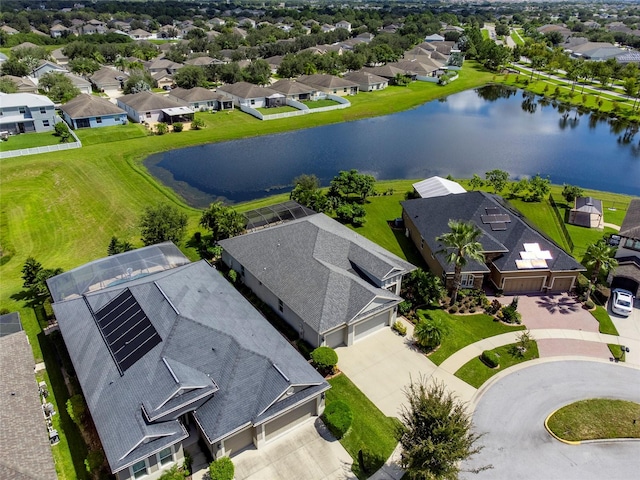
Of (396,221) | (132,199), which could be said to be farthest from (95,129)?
(396,221)

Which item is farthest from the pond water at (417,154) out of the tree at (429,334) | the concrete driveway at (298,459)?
the concrete driveway at (298,459)

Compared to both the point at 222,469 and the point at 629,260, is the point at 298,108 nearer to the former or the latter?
the point at 629,260

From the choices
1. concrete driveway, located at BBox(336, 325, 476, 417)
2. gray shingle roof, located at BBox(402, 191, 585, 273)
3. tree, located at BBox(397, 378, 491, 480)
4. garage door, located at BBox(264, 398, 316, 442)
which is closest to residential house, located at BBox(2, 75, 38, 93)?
gray shingle roof, located at BBox(402, 191, 585, 273)

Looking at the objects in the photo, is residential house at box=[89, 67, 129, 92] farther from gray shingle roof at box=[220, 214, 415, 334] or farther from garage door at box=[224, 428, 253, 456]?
garage door at box=[224, 428, 253, 456]

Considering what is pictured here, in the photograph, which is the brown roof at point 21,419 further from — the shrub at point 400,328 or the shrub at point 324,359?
the shrub at point 400,328

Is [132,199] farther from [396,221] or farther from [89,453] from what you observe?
[89,453]

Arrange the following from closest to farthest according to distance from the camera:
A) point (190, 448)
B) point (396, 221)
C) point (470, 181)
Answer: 1. point (190, 448)
2. point (396, 221)
3. point (470, 181)
